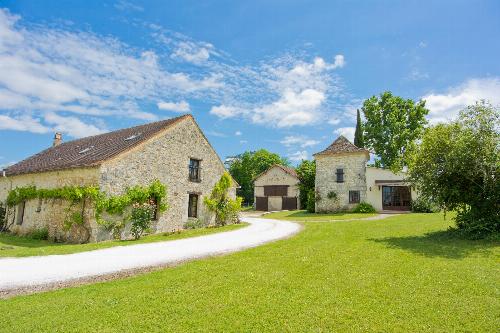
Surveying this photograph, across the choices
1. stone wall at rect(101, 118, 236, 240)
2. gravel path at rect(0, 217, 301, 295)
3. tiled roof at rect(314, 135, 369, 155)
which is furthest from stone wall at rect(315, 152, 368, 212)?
gravel path at rect(0, 217, 301, 295)

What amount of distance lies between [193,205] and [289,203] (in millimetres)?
21116

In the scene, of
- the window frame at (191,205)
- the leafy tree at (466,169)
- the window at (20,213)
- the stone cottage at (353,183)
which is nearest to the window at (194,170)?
the window frame at (191,205)

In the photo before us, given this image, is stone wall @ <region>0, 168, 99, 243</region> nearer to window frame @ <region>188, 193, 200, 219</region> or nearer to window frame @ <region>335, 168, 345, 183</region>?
window frame @ <region>188, 193, 200, 219</region>

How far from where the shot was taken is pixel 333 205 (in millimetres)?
30844

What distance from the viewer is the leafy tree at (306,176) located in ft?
115

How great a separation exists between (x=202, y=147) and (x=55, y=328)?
16993 mm

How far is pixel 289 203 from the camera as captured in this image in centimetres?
3988

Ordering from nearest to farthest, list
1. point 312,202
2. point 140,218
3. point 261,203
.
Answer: point 140,218, point 312,202, point 261,203

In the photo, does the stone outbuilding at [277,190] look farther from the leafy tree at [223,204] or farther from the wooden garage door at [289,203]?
the leafy tree at [223,204]

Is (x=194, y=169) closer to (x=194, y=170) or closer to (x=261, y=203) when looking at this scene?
(x=194, y=170)

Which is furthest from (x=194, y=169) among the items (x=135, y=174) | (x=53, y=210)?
(x=53, y=210)

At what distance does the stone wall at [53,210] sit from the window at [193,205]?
676 cm

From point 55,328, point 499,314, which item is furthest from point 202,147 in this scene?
point 499,314

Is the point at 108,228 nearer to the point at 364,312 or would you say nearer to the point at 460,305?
the point at 364,312
